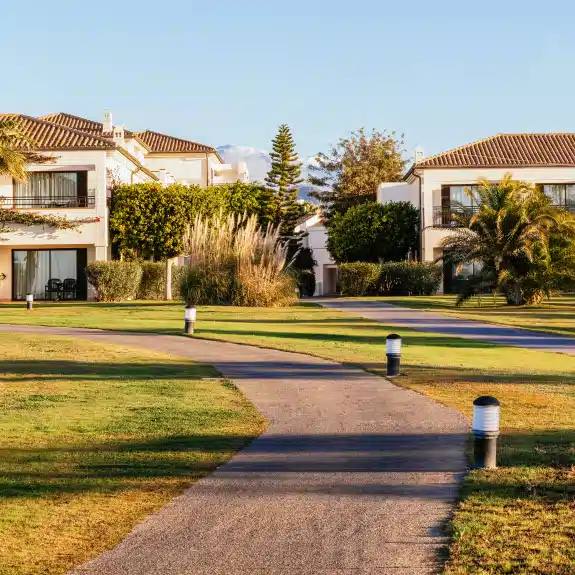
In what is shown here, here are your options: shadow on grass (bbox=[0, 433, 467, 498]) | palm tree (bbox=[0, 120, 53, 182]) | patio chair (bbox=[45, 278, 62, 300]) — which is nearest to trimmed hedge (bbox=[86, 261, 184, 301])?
patio chair (bbox=[45, 278, 62, 300])

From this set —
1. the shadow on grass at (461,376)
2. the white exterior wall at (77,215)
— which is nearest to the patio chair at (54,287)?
the white exterior wall at (77,215)

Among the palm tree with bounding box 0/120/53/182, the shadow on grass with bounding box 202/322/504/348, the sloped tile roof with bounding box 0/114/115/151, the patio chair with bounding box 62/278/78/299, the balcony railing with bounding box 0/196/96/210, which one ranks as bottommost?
the shadow on grass with bounding box 202/322/504/348

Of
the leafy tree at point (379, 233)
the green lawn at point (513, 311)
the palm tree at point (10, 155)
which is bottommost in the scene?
the green lawn at point (513, 311)

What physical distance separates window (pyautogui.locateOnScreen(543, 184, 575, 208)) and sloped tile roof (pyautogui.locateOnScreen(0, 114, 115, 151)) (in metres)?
23.6

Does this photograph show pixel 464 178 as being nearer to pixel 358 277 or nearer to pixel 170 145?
pixel 358 277

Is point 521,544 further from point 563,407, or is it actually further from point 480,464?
point 563,407

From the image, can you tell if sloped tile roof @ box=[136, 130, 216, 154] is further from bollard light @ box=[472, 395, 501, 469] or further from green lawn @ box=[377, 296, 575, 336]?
bollard light @ box=[472, 395, 501, 469]

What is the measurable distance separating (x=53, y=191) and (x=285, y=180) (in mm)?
20473

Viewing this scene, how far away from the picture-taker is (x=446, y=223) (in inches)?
2255

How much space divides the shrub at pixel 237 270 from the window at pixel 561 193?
Result: 24.1 m

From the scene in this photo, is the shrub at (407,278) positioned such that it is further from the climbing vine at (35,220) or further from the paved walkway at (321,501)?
the paved walkway at (321,501)

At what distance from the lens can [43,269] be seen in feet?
172

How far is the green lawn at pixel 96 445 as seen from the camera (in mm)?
7082

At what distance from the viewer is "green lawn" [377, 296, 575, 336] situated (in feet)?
Result: 102
